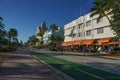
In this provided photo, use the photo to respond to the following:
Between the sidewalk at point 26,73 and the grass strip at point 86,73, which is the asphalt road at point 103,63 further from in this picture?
the sidewalk at point 26,73

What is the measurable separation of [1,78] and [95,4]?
4666 centimetres

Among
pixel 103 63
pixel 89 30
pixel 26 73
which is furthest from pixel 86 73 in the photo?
pixel 89 30

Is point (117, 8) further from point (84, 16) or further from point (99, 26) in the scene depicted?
point (84, 16)

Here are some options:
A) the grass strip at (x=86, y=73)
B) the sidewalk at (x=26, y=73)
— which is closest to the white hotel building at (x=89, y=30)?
the grass strip at (x=86, y=73)

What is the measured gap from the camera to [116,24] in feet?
143

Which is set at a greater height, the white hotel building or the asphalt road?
the white hotel building

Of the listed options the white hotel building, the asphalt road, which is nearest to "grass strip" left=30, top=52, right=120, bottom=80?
the asphalt road

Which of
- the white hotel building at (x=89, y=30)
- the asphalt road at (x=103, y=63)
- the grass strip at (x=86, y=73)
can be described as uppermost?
the white hotel building at (x=89, y=30)

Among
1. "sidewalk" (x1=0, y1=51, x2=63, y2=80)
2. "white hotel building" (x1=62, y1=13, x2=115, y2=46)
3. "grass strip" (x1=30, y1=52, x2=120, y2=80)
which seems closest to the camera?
"sidewalk" (x1=0, y1=51, x2=63, y2=80)

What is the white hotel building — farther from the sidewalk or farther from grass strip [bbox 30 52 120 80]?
the sidewalk

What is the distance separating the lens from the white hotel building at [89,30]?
2689 inches

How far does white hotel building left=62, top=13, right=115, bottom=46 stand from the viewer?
224 feet

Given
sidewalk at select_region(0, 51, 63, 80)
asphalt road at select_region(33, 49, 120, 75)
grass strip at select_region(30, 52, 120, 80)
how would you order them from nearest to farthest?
sidewalk at select_region(0, 51, 63, 80)
grass strip at select_region(30, 52, 120, 80)
asphalt road at select_region(33, 49, 120, 75)

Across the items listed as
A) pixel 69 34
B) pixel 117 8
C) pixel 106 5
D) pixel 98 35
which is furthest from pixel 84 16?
pixel 117 8
